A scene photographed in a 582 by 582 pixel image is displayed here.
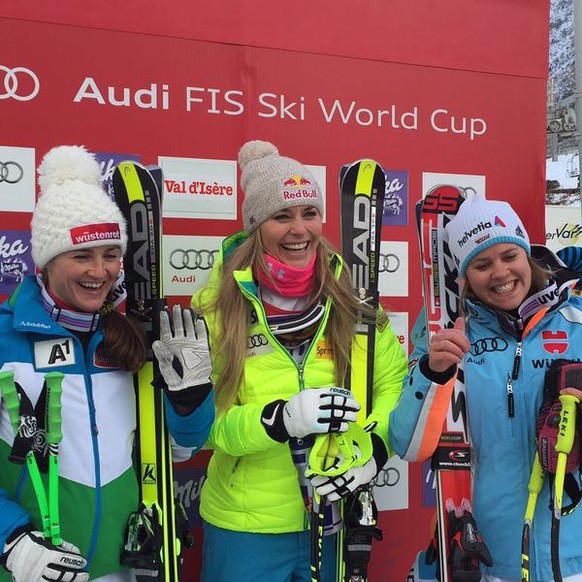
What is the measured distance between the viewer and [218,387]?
79.6 inches

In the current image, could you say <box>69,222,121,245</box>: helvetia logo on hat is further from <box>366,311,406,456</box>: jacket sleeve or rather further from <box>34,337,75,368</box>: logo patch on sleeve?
<box>366,311,406,456</box>: jacket sleeve

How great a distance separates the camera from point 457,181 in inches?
138

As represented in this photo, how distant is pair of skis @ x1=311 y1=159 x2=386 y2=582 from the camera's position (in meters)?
1.96

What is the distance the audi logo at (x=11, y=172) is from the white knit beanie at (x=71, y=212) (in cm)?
92

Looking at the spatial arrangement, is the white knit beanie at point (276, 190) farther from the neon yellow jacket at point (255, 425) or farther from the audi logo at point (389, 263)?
the audi logo at point (389, 263)

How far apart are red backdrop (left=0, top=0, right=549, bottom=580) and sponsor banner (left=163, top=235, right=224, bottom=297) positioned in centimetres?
2

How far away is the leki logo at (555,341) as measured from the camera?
75.1 inches

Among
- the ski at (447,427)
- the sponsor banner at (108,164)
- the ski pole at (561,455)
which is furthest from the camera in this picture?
the sponsor banner at (108,164)

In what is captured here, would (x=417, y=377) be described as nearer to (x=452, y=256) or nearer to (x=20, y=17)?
(x=452, y=256)

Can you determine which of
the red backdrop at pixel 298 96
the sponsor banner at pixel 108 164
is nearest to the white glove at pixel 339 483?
the red backdrop at pixel 298 96

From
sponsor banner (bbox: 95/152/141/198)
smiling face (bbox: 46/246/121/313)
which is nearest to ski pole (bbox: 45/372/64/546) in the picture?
smiling face (bbox: 46/246/121/313)

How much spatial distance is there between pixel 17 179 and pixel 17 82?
44cm

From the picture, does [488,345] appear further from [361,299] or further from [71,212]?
[71,212]

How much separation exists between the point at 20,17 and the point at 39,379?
187cm
